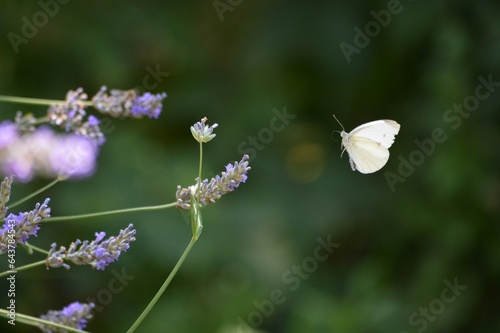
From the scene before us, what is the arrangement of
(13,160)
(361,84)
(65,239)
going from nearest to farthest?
(13,160) → (65,239) → (361,84)

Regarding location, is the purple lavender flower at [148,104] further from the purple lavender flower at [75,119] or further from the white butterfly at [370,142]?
the white butterfly at [370,142]

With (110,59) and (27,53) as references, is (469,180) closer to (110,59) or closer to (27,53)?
(110,59)

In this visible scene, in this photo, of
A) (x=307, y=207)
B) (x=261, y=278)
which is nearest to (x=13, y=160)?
(x=261, y=278)

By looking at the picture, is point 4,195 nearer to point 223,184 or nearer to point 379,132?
point 223,184

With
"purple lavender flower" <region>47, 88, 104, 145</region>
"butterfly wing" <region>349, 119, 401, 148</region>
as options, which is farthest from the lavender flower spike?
"butterfly wing" <region>349, 119, 401, 148</region>

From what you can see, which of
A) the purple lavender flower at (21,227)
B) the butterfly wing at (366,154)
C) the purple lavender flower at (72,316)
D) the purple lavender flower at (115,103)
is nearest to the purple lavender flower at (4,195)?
the purple lavender flower at (21,227)

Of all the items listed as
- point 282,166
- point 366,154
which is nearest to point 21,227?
point 366,154

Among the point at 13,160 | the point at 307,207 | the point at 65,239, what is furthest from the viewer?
the point at 307,207
